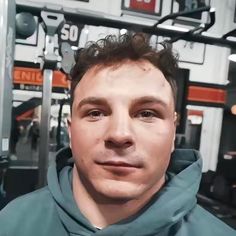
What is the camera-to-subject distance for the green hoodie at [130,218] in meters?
0.74

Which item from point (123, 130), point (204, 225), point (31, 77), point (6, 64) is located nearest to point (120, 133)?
point (123, 130)

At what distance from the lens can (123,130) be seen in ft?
2.28

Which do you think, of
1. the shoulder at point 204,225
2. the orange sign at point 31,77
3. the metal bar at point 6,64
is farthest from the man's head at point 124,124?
the orange sign at point 31,77

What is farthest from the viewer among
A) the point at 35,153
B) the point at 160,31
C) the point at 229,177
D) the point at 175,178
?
A: the point at 229,177

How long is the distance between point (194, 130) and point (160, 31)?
147 cm

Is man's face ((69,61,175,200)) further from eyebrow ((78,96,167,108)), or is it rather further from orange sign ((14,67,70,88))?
orange sign ((14,67,70,88))

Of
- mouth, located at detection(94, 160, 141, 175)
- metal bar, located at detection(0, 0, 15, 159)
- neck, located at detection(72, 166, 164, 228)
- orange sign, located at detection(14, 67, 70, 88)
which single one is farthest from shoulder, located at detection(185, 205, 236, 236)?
orange sign, located at detection(14, 67, 70, 88)

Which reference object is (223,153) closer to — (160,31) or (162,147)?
(160,31)

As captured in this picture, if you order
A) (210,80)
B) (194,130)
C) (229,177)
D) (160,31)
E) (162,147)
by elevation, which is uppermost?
(160,31)

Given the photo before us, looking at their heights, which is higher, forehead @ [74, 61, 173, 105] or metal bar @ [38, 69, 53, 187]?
forehead @ [74, 61, 173, 105]

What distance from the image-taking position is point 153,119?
74 cm

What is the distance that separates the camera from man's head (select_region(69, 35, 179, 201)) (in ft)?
2.28

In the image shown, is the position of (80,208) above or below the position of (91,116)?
below

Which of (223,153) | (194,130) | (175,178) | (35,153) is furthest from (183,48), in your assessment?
(175,178)
